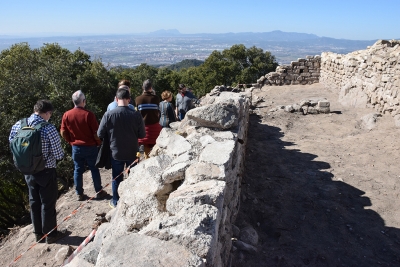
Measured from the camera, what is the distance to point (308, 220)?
5.03m

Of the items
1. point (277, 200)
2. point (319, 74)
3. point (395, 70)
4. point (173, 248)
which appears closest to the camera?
point (173, 248)

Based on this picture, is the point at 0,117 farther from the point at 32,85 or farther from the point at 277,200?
the point at 277,200

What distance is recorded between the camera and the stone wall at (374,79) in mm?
10641

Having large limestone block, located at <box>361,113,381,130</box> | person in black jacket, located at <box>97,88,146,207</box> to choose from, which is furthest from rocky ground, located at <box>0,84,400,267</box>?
person in black jacket, located at <box>97,88,146,207</box>

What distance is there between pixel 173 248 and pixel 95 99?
19.9 meters

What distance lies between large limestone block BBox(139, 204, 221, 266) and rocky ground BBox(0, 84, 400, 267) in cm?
135

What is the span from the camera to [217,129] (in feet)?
16.5

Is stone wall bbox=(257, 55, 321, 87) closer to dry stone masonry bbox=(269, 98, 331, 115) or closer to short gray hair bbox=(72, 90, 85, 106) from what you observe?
dry stone masonry bbox=(269, 98, 331, 115)

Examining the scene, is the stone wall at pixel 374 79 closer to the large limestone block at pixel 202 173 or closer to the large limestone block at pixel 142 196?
the large limestone block at pixel 202 173

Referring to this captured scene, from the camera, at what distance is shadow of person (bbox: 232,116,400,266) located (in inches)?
164

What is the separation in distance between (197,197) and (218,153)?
3.90 ft

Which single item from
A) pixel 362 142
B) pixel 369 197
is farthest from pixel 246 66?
pixel 369 197

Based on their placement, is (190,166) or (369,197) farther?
(369,197)

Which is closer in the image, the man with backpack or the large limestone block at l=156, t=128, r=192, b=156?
the large limestone block at l=156, t=128, r=192, b=156
